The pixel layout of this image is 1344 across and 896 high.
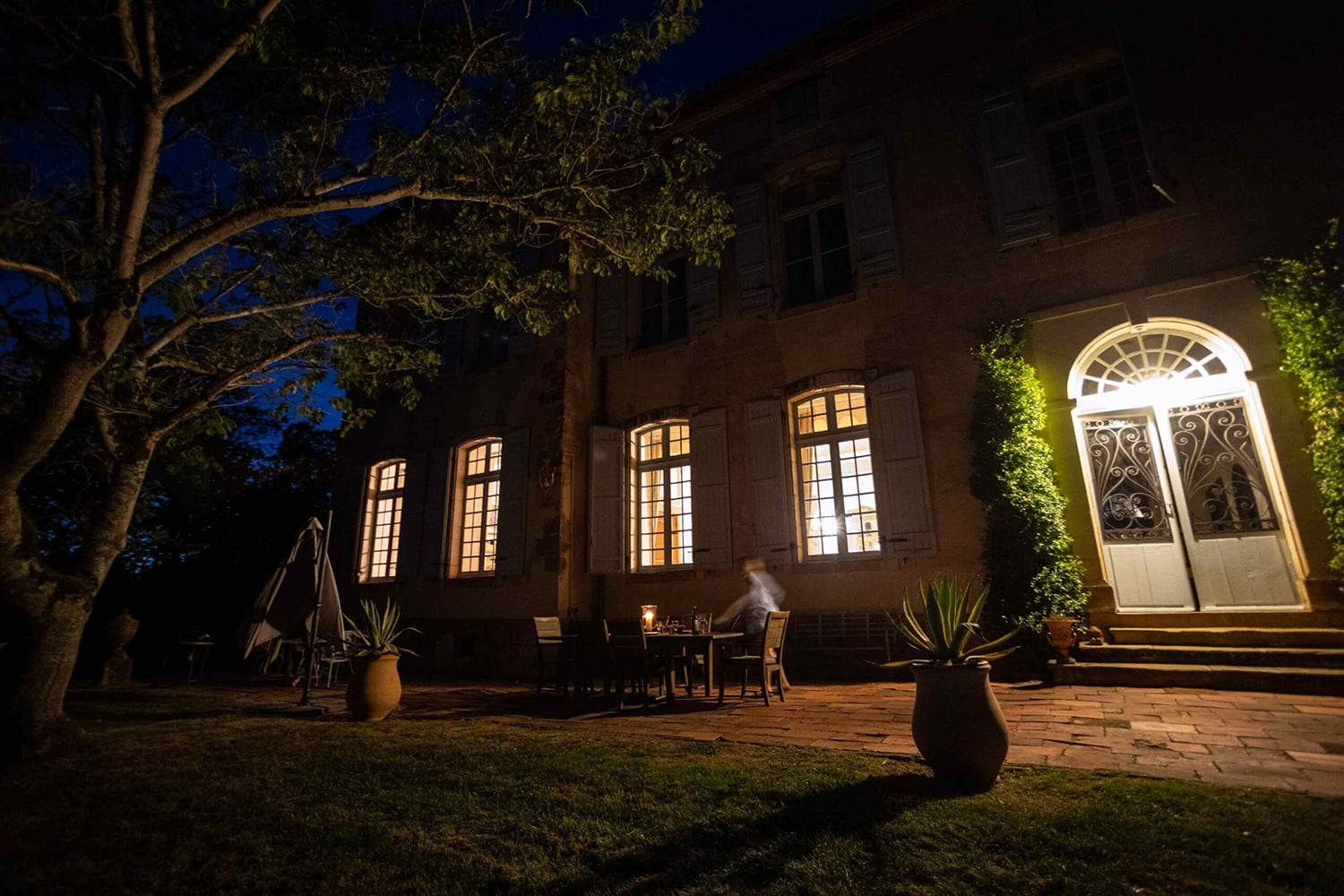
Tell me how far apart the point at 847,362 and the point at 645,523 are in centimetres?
330

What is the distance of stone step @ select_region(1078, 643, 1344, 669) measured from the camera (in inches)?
173

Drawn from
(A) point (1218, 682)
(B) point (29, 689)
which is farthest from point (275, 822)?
(A) point (1218, 682)

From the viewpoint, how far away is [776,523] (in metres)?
7.09

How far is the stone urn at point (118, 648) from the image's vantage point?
724 cm

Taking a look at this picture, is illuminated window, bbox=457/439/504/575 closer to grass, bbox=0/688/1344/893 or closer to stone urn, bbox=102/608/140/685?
stone urn, bbox=102/608/140/685

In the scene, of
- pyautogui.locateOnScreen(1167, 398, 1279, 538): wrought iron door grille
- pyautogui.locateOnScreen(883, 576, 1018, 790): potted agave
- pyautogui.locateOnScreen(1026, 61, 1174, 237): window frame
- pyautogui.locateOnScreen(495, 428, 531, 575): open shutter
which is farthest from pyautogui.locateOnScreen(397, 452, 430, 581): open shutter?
pyautogui.locateOnScreen(1167, 398, 1279, 538): wrought iron door grille

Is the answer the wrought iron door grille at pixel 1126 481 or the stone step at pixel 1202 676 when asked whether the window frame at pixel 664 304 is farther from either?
the stone step at pixel 1202 676

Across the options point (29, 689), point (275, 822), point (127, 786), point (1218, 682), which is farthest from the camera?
point (1218, 682)

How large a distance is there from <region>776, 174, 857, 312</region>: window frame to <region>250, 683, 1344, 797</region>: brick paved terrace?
4675 mm

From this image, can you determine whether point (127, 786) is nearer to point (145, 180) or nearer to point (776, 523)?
point (145, 180)

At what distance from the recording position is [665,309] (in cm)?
891

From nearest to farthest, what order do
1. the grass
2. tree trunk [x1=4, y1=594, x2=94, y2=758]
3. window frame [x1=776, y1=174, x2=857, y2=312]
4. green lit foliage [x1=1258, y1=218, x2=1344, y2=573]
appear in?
the grass, tree trunk [x1=4, y1=594, x2=94, y2=758], green lit foliage [x1=1258, y1=218, x2=1344, y2=573], window frame [x1=776, y1=174, x2=857, y2=312]

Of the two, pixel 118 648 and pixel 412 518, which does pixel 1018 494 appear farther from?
pixel 118 648

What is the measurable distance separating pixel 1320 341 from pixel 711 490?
5.55 metres
